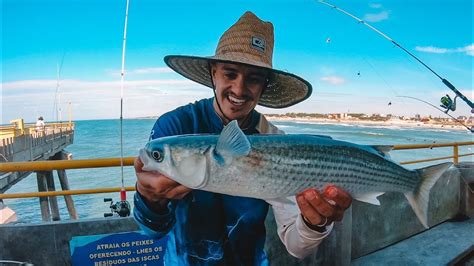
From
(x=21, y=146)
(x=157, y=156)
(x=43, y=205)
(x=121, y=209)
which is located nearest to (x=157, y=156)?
→ (x=157, y=156)

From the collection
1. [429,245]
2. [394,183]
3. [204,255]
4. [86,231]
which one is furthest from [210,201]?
[429,245]

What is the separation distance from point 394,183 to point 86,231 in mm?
2944

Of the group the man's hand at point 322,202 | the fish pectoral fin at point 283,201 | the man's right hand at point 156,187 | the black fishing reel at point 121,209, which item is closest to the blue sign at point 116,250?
the black fishing reel at point 121,209

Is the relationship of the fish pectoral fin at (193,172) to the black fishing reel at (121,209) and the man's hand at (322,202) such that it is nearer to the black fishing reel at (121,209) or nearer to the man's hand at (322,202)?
the man's hand at (322,202)

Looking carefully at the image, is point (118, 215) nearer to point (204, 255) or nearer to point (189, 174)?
point (204, 255)

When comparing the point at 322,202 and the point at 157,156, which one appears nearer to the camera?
the point at 157,156

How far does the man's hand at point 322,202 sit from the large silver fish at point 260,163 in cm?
5

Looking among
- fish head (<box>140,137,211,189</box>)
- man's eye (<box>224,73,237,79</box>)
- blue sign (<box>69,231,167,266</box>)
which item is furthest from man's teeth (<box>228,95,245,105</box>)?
blue sign (<box>69,231,167,266</box>)

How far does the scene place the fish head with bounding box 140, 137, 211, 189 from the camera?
1748 mm

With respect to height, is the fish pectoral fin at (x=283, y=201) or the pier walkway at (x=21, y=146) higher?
the fish pectoral fin at (x=283, y=201)

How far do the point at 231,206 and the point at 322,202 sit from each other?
23.3 inches

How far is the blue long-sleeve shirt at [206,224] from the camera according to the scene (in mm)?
2094

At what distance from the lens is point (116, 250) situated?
3398mm

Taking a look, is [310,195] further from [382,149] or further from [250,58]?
[250,58]
